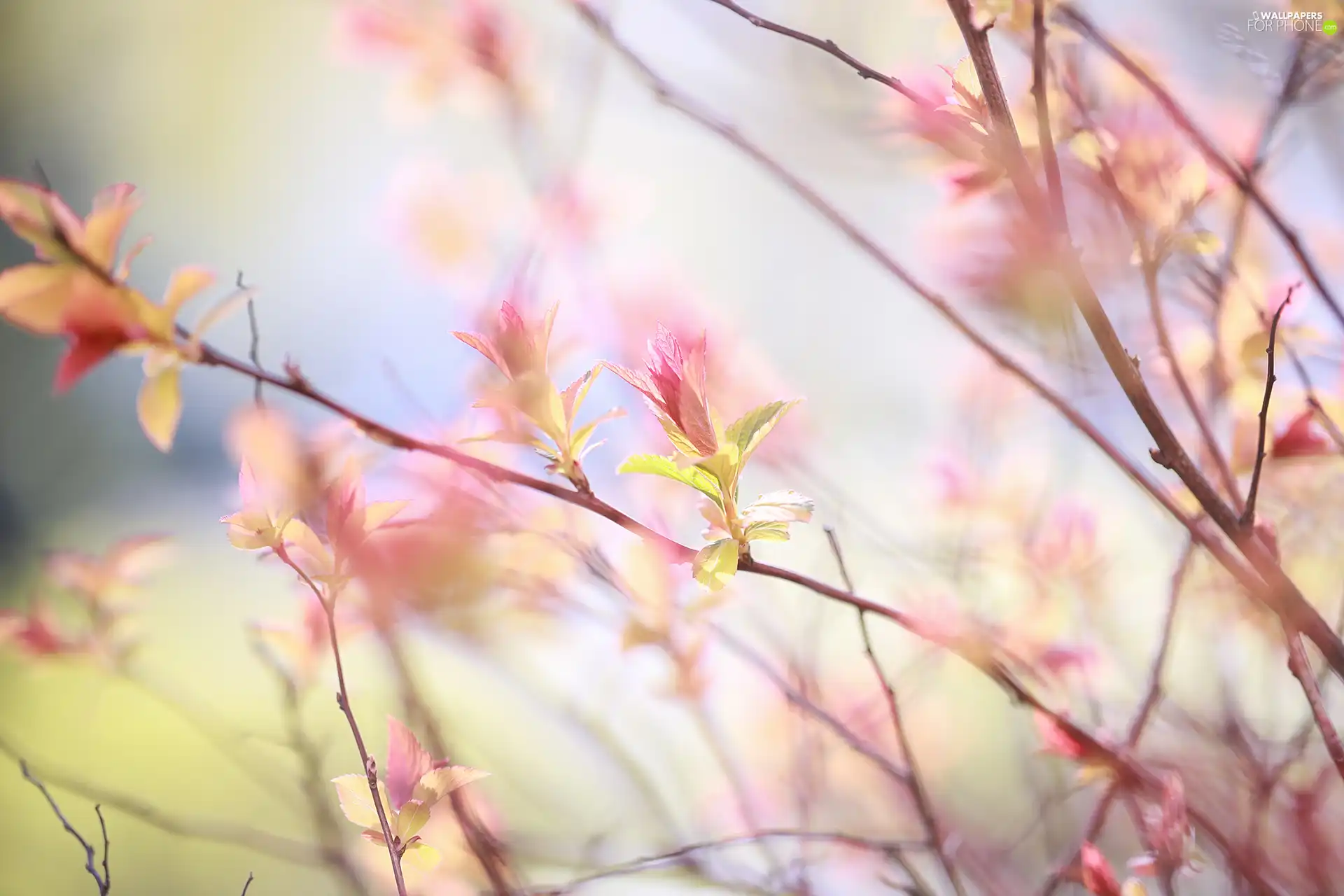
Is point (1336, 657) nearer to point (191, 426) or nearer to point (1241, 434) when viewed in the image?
point (1241, 434)

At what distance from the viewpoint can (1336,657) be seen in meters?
0.26

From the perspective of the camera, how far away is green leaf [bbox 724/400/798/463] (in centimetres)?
25

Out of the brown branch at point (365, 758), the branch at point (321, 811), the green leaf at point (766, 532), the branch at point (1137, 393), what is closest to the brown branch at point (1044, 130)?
the branch at point (1137, 393)

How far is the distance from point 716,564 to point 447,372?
73cm

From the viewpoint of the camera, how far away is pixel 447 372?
91cm

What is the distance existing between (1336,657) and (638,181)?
0.83m

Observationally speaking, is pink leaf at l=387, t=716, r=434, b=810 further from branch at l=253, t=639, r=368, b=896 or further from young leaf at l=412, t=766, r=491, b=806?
branch at l=253, t=639, r=368, b=896

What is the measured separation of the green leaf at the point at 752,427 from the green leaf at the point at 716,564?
0.09ft

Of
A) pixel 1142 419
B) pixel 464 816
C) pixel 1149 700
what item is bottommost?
pixel 464 816

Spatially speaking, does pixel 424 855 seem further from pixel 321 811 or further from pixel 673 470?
pixel 321 811

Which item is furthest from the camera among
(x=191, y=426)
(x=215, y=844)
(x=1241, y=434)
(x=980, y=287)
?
(x=191, y=426)

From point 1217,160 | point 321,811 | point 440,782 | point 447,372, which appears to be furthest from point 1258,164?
point 447,372

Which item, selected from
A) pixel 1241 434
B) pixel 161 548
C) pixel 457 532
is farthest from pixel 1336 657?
pixel 161 548

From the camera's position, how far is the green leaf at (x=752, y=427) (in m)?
0.25
